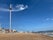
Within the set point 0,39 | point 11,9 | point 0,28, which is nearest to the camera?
point 0,39

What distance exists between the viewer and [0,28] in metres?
35.2

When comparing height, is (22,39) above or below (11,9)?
below

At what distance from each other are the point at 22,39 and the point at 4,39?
2.05m

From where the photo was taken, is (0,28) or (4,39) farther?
(0,28)

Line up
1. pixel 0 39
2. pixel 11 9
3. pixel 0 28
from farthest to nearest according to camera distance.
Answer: pixel 0 28, pixel 11 9, pixel 0 39

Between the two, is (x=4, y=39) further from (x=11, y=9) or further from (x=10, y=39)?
(x=11, y=9)

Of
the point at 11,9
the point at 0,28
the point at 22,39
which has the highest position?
the point at 11,9

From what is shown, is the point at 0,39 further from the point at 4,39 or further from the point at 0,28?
the point at 0,28

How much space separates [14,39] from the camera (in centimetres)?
1547

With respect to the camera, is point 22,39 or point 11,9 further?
point 11,9

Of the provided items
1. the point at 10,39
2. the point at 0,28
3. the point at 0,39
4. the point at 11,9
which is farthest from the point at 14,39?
the point at 0,28

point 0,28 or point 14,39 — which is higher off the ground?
point 0,28

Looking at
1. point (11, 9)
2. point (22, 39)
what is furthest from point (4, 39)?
point (11, 9)

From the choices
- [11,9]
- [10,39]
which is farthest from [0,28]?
[10,39]
